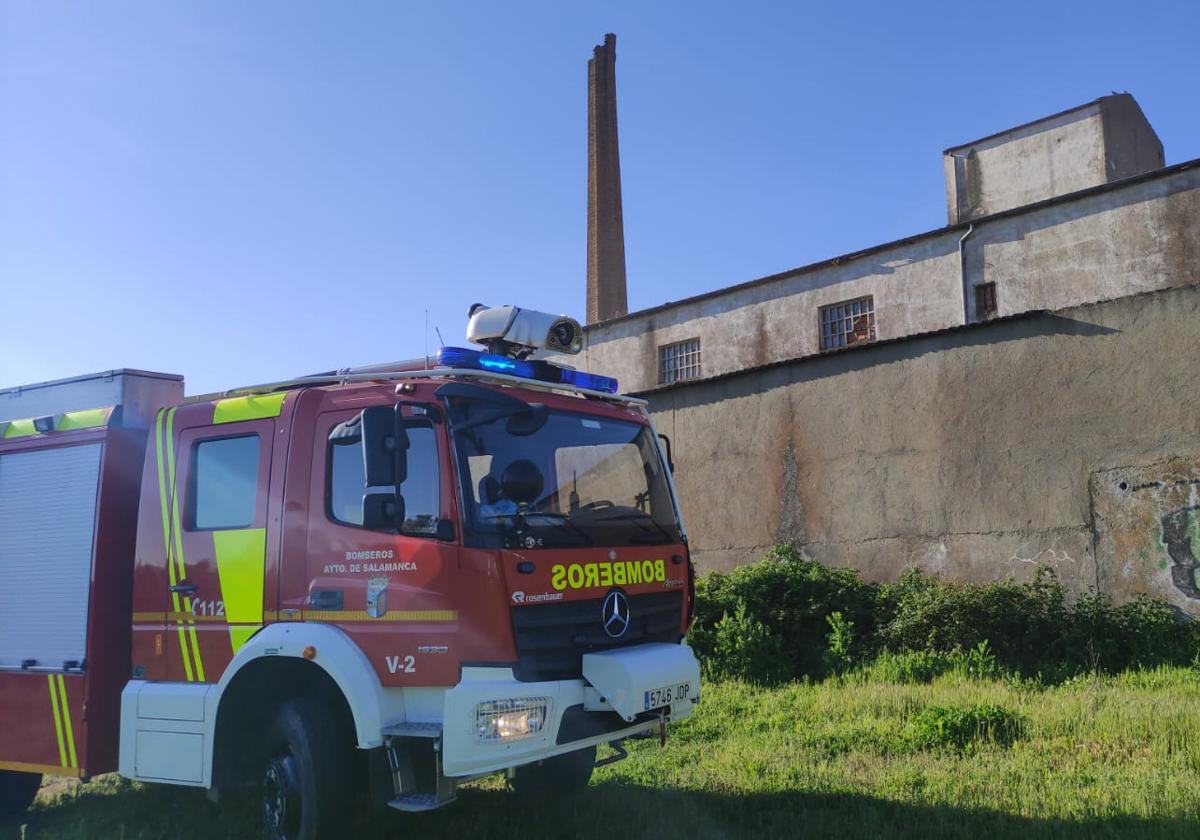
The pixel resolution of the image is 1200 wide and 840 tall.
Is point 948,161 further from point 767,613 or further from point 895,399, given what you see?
point 767,613

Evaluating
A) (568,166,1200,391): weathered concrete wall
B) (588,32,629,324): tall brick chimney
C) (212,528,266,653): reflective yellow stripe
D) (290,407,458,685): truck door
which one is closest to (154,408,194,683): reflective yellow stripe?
(212,528,266,653): reflective yellow stripe

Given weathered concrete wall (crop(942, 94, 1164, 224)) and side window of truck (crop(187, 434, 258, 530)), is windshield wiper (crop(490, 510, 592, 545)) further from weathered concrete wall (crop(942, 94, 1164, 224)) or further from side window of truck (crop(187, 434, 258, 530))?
weathered concrete wall (crop(942, 94, 1164, 224))

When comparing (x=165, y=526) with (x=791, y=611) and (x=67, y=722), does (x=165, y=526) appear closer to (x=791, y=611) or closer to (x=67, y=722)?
(x=67, y=722)

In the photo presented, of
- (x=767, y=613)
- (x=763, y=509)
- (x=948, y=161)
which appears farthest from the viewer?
(x=948, y=161)

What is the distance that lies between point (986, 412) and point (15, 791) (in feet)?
32.5

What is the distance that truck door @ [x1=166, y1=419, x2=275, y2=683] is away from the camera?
222 inches

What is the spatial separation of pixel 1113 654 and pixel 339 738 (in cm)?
723

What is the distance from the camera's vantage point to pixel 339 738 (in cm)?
525

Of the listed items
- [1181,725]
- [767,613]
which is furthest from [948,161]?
[1181,725]

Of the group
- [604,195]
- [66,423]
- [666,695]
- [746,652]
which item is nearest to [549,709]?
[666,695]

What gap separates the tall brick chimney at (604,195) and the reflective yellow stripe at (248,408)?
27248mm

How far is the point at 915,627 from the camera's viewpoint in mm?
9719

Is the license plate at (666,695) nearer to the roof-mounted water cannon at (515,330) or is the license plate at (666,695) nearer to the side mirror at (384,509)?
the side mirror at (384,509)

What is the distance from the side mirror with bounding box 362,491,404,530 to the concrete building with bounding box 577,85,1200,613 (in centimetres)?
765
